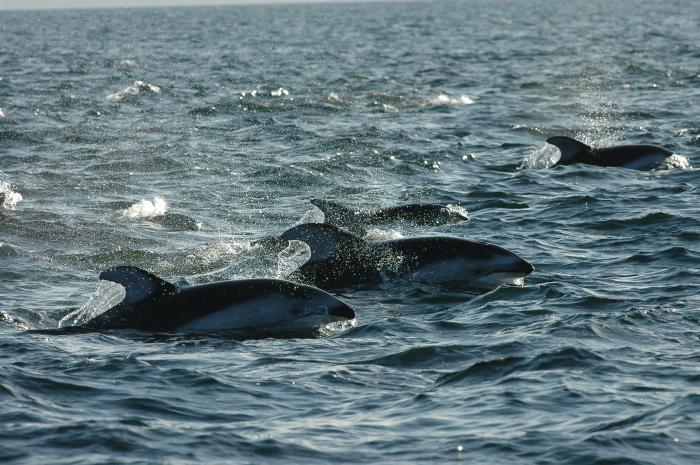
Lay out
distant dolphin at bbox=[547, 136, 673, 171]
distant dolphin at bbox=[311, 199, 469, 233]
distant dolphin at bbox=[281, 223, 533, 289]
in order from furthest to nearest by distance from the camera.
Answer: distant dolphin at bbox=[547, 136, 673, 171] < distant dolphin at bbox=[311, 199, 469, 233] < distant dolphin at bbox=[281, 223, 533, 289]

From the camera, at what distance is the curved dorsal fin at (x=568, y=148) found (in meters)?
24.8

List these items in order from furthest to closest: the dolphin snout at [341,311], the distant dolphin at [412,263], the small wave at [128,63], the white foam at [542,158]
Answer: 1. the small wave at [128,63]
2. the white foam at [542,158]
3. the distant dolphin at [412,263]
4. the dolphin snout at [341,311]

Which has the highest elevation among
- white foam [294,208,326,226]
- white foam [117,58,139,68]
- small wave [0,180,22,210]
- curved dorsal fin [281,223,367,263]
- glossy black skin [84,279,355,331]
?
curved dorsal fin [281,223,367,263]

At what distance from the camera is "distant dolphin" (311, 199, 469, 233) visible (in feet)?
53.9

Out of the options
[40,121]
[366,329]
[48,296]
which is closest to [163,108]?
[40,121]

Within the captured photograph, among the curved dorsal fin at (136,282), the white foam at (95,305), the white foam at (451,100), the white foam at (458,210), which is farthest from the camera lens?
the white foam at (451,100)

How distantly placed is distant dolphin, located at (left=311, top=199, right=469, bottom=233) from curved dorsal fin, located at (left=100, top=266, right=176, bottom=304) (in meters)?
3.55

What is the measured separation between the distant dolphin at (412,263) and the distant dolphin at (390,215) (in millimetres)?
1158

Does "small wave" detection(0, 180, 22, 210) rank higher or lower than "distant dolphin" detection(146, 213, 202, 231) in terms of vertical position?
higher

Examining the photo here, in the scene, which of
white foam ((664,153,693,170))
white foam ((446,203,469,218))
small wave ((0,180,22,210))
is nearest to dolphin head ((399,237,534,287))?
white foam ((446,203,469,218))

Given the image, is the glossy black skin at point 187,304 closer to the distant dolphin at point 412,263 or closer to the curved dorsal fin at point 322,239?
the curved dorsal fin at point 322,239

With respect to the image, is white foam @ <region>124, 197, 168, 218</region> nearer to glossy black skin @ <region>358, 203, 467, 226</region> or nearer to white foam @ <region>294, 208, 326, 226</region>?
white foam @ <region>294, 208, 326, 226</region>

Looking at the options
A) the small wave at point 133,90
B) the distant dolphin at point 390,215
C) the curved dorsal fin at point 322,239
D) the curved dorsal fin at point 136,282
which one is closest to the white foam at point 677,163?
the distant dolphin at point 390,215

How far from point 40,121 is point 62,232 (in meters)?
14.8
